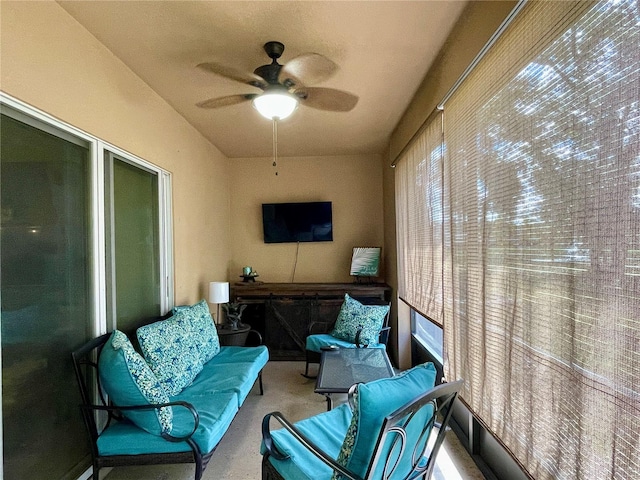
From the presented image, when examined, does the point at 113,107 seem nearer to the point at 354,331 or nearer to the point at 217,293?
the point at 217,293

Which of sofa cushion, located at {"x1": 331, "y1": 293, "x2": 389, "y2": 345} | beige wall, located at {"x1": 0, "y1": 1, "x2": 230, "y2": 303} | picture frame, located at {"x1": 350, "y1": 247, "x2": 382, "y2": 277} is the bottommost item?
sofa cushion, located at {"x1": 331, "y1": 293, "x2": 389, "y2": 345}

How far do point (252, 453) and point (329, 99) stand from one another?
9.37 feet

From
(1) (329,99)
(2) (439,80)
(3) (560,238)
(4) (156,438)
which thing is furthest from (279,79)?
(4) (156,438)

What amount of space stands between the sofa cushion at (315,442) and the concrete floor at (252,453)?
2.10ft

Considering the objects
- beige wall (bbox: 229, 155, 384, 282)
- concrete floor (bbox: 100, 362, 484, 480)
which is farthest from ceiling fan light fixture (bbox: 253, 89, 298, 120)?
beige wall (bbox: 229, 155, 384, 282)

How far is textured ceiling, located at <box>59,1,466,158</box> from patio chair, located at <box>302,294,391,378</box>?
2.12 m

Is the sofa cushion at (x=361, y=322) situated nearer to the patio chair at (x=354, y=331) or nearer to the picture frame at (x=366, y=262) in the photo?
the patio chair at (x=354, y=331)

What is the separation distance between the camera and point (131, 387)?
1.90 meters

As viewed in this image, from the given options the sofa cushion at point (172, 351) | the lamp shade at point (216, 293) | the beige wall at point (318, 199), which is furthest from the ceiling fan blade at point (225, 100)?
the beige wall at point (318, 199)

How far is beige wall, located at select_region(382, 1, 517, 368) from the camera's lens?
169 centimetres

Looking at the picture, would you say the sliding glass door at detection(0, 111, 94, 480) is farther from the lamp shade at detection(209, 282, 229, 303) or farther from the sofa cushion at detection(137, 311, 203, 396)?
the lamp shade at detection(209, 282, 229, 303)

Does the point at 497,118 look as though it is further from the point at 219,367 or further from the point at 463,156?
the point at 219,367

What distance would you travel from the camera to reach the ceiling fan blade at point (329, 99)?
9.21 ft

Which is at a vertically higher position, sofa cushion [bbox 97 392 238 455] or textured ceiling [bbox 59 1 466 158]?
textured ceiling [bbox 59 1 466 158]
